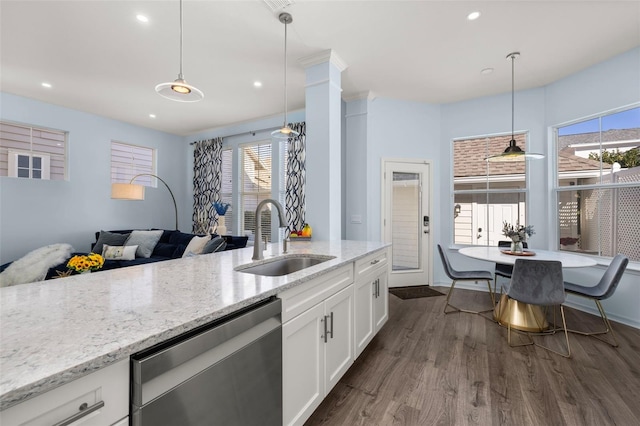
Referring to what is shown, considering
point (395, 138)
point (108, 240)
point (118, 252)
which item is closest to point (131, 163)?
point (108, 240)

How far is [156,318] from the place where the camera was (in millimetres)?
890

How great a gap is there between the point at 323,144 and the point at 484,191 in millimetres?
2887

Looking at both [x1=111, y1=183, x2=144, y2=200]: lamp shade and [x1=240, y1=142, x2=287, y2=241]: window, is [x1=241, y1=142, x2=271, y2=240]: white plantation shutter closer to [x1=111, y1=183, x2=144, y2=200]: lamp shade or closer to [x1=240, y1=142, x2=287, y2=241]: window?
[x1=240, y1=142, x2=287, y2=241]: window

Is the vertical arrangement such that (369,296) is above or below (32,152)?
below

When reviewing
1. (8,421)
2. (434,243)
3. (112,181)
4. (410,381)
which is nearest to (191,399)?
(8,421)

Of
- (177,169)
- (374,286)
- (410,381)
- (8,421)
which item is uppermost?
(177,169)

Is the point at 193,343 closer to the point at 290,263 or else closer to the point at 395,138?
the point at 290,263

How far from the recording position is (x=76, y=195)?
504 centimetres

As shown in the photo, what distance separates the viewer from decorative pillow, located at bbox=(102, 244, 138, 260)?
4.69 metres

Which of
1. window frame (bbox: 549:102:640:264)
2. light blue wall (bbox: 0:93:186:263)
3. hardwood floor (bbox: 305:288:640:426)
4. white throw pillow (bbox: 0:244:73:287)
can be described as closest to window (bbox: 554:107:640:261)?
window frame (bbox: 549:102:640:264)

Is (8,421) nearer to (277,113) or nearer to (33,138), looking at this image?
(277,113)

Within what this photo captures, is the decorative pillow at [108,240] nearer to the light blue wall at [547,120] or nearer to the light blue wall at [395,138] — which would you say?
the light blue wall at [395,138]

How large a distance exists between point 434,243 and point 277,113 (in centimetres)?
368

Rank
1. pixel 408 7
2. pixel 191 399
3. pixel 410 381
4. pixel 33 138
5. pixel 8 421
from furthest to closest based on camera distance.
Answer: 1. pixel 33 138
2. pixel 408 7
3. pixel 410 381
4. pixel 191 399
5. pixel 8 421
